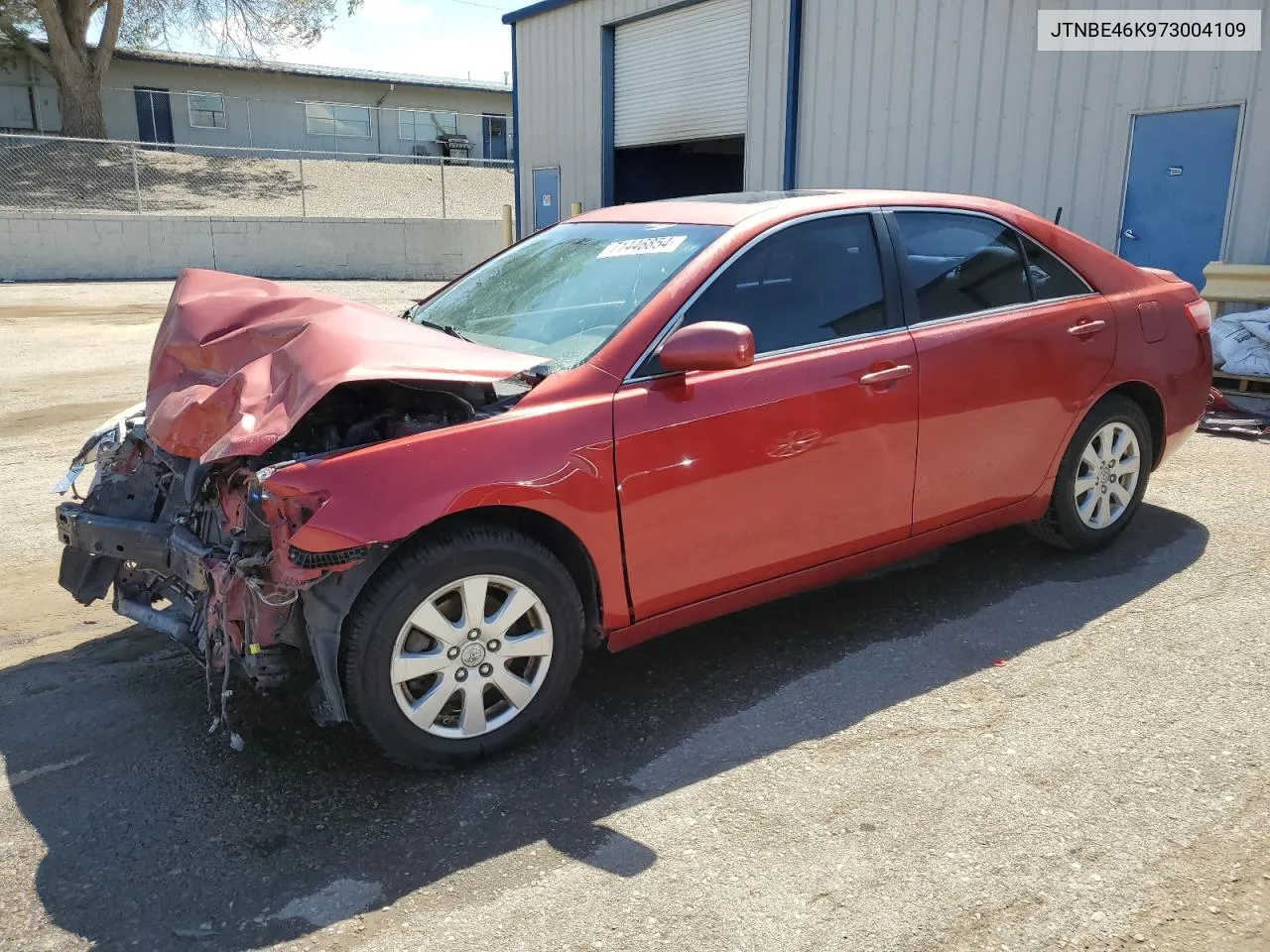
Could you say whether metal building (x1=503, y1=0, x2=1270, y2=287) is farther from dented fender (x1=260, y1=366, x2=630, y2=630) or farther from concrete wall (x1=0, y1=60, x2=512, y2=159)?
concrete wall (x1=0, y1=60, x2=512, y2=159)

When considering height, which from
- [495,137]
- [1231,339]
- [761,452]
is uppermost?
[495,137]

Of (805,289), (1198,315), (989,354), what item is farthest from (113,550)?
(1198,315)

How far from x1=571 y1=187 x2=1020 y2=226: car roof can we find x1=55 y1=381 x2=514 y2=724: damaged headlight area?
4.09ft

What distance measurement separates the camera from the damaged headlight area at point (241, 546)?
2.74m

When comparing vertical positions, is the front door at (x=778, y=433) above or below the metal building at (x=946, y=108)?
below

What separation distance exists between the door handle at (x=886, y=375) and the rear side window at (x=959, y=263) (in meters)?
0.28

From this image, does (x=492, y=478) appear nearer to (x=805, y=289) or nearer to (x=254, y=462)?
(x=254, y=462)

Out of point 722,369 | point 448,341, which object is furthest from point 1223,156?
point 448,341

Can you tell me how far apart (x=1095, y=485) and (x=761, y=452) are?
2.06 meters

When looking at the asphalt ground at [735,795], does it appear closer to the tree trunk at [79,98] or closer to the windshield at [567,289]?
the windshield at [567,289]

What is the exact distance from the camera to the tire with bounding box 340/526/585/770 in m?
2.76

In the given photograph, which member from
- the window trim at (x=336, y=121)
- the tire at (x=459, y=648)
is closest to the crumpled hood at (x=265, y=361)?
the tire at (x=459, y=648)

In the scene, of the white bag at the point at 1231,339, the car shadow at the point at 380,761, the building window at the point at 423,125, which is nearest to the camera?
the car shadow at the point at 380,761

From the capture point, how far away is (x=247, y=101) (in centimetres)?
3450
